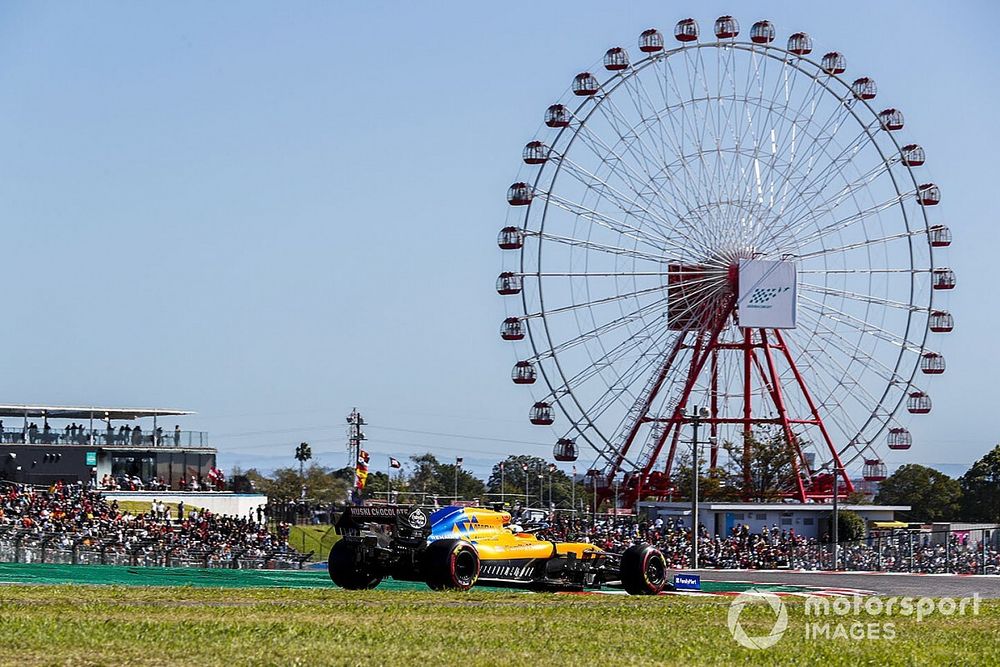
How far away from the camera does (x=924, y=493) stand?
139 metres

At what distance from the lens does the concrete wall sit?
69125mm

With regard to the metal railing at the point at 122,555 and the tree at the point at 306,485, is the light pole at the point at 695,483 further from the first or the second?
the tree at the point at 306,485

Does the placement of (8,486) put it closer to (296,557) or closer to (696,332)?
(296,557)

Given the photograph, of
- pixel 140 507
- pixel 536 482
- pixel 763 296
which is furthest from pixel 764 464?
pixel 536 482

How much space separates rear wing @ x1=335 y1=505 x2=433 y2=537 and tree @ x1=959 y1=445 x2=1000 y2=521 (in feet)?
345

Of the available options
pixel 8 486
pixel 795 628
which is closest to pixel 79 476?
pixel 8 486

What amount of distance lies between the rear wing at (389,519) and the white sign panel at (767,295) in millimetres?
40594

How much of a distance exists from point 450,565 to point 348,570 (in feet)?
7.69

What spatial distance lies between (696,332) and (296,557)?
26.5 m

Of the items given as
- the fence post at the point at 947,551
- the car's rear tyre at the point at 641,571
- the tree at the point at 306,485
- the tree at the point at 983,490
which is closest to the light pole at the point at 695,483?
the fence post at the point at 947,551

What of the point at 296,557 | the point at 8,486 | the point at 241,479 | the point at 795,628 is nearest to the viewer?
the point at 795,628

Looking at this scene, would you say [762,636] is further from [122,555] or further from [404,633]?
[122,555]

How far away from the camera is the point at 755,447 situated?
89.9 metres

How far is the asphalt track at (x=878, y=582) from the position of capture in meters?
35.5
